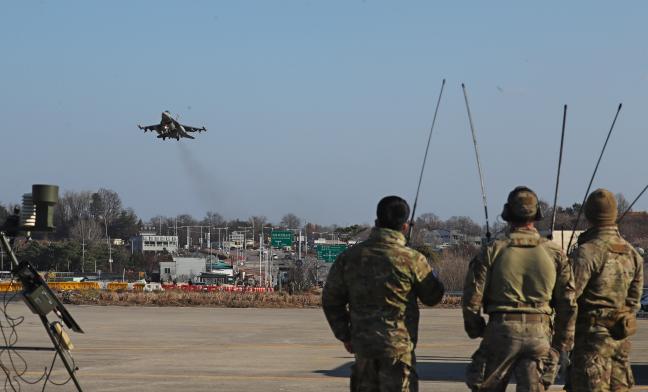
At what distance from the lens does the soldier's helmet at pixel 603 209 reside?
9562 mm

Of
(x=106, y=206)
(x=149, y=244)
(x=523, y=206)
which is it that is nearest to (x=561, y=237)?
(x=523, y=206)

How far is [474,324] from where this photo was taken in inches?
333

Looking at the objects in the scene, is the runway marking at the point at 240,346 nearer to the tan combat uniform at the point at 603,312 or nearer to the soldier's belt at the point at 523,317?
the tan combat uniform at the point at 603,312

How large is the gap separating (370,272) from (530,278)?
1225mm

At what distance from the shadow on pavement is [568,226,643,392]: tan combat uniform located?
571 cm

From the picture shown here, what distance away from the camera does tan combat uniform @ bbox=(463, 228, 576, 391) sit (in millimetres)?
8352

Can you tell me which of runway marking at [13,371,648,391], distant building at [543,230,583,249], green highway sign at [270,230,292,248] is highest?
green highway sign at [270,230,292,248]

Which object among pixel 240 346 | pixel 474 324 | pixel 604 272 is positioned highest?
pixel 604 272

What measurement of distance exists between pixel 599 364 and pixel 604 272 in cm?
78

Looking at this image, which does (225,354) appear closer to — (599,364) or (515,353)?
(599,364)

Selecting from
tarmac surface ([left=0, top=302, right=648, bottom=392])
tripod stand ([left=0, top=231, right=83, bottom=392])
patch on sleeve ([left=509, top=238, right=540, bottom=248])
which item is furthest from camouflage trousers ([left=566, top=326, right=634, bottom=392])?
tarmac surface ([left=0, top=302, right=648, bottom=392])

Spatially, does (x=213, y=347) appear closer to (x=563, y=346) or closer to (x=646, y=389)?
(x=646, y=389)

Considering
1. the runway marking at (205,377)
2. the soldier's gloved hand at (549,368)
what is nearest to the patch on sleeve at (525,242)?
the soldier's gloved hand at (549,368)

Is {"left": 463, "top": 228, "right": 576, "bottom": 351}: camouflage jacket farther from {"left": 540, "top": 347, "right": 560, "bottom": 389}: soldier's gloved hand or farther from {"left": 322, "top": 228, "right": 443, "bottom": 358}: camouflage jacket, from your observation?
{"left": 322, "top": 228, "right": 443, "bottom": 358}: camouflage jacket
